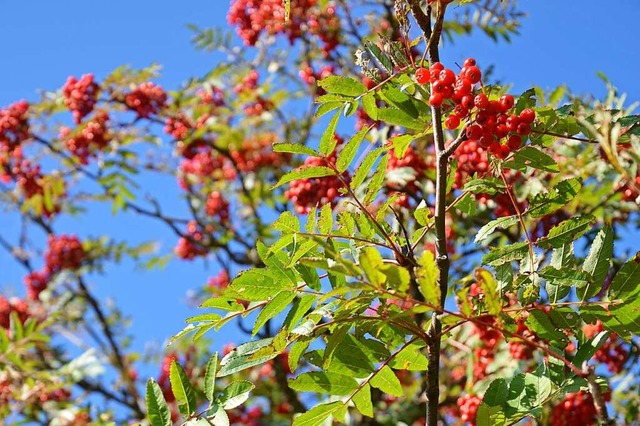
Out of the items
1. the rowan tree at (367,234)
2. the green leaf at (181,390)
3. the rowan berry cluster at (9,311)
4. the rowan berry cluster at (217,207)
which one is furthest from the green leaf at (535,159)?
the rowan berry cluster at (9,311)

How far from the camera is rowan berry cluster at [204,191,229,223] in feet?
19.6

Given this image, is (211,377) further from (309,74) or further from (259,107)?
(259,107)

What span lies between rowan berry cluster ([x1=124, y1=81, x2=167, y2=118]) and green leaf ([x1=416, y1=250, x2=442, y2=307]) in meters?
4.42

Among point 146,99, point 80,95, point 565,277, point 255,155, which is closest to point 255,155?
point 255,155

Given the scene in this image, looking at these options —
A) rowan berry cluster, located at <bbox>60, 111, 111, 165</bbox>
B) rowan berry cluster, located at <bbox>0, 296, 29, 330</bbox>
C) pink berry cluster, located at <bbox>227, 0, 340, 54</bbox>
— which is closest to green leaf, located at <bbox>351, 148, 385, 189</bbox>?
pink berry cluster, located at <bbox>227, 0, 340, 54</bbox>

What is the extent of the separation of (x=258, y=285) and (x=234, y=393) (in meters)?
0.24

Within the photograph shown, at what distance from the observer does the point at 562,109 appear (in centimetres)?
183

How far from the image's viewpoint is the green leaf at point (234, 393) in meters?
1.61

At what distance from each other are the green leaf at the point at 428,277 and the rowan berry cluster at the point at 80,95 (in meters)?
4.40

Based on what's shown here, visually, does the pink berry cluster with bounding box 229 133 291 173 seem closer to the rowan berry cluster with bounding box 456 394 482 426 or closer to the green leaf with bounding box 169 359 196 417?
the rowan berry cluster with bounding box 456 394 482 426

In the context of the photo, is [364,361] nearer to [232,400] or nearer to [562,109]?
[232,400]

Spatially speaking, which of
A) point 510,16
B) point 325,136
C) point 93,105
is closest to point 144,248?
point 93,105

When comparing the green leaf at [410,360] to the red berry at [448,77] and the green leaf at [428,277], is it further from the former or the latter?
the red berry at [448,77]

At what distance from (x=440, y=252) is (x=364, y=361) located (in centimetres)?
30
